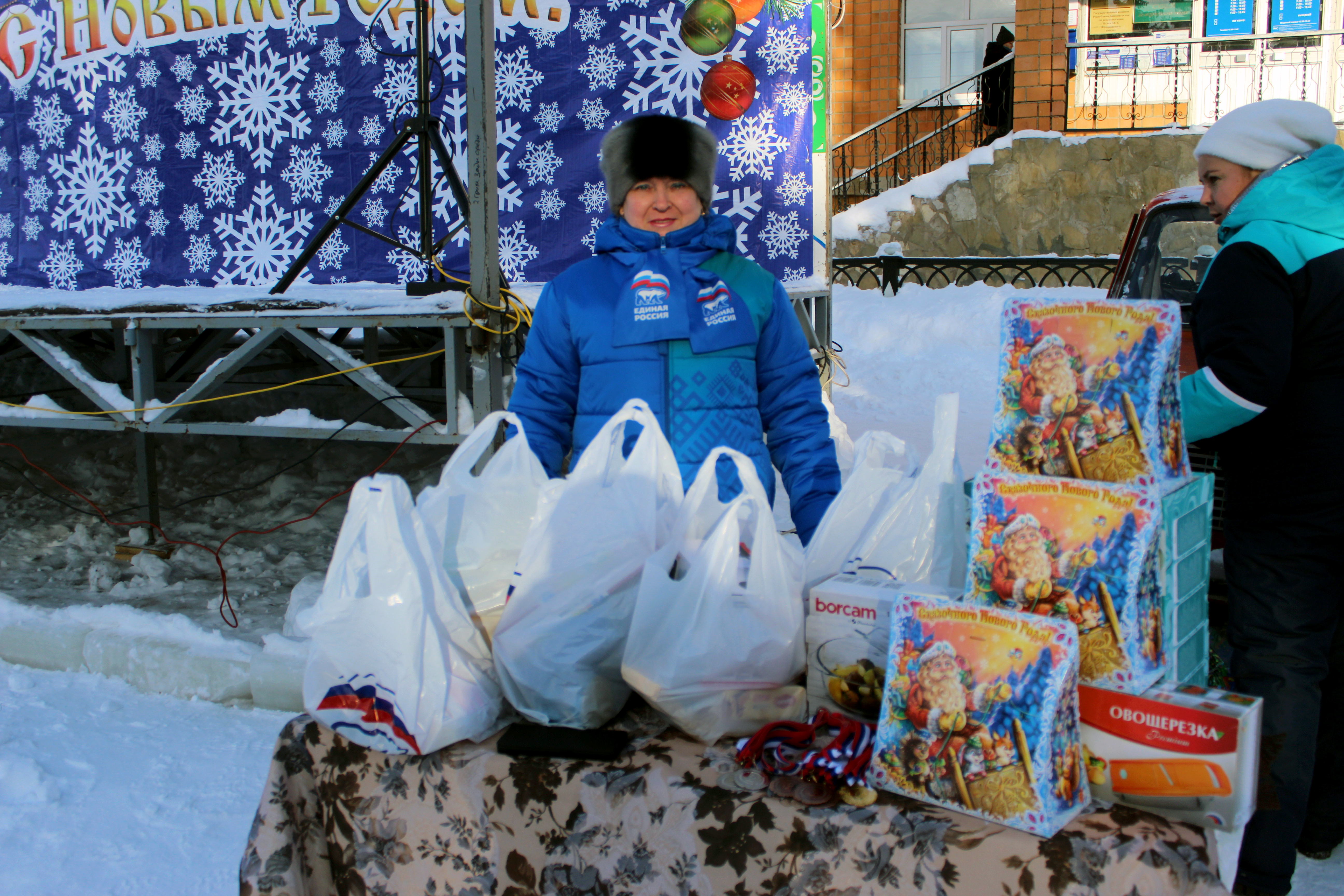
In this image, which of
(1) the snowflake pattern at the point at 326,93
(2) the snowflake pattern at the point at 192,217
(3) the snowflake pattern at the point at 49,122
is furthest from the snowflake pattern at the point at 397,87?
(3) the snowflake pattern at the point at 49,122

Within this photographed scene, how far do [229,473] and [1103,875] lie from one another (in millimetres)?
6613

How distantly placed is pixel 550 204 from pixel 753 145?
1.06 metres

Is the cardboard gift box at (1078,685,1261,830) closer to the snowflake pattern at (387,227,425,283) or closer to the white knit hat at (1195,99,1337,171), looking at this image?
the white knit hat at (1195,99,1337,171)

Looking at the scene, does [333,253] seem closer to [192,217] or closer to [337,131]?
[337,131]

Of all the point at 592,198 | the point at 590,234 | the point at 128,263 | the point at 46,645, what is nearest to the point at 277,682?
the point at 46,645

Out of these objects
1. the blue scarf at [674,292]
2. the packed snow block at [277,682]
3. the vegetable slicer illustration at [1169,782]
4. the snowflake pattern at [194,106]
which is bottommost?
the packed snow block at [277,682]

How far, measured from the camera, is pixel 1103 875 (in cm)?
109

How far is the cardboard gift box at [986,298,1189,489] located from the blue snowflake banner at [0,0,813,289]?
3.73 meters

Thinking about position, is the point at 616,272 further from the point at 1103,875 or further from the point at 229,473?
the point at 229,473

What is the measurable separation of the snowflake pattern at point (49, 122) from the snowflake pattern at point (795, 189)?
419 cm

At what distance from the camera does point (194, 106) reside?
5.52 meters

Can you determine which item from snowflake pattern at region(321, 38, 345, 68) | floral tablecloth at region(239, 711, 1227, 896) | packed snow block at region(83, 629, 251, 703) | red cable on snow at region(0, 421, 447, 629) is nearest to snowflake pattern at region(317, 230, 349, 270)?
snowflake pattern at region(321, 38, 345, 68)

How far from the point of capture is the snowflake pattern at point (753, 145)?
4867 mm

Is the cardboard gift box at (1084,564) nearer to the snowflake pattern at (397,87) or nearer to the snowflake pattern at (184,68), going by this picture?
the snowflake pattern at (397,87)
